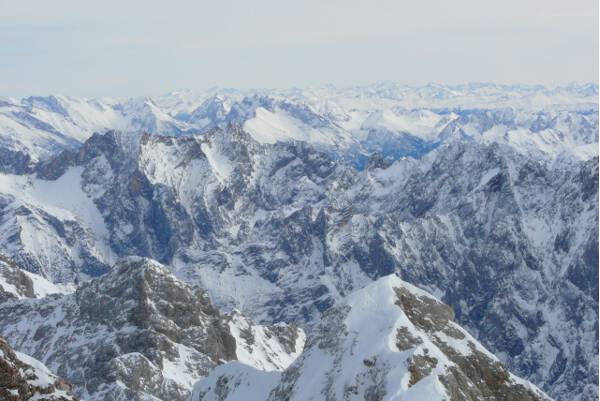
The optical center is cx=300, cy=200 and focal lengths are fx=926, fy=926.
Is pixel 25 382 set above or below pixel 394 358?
above

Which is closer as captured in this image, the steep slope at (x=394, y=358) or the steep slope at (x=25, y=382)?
the steep slope at (x=25, y=382)

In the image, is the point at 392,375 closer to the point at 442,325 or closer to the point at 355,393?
the point at 355,393

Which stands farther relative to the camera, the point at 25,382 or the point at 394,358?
the point at 394,358

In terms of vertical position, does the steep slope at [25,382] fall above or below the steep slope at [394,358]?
above

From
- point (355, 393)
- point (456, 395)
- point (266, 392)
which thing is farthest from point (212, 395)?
point (456, 395)
